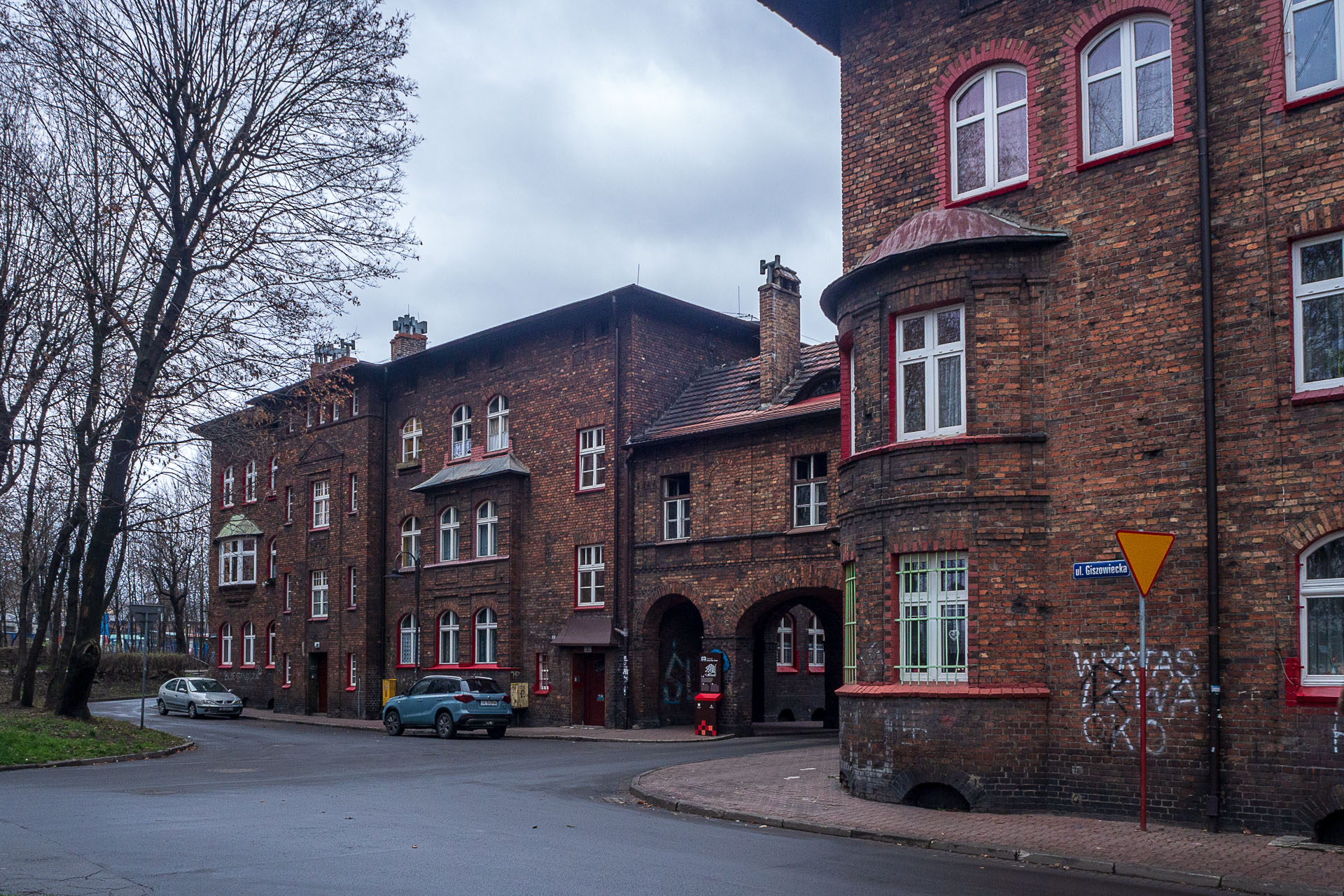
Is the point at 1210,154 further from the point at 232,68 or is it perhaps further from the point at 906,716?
the point at 232,68

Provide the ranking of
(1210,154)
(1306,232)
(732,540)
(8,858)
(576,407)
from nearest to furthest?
1. (8,858)
2. (1306,232)
3. (1210,154)
4. (732,540)
5. (576,407)

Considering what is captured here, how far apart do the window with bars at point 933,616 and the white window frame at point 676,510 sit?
51.2 feet

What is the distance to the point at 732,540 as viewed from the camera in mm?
29547

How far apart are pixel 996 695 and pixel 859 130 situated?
7.97 m

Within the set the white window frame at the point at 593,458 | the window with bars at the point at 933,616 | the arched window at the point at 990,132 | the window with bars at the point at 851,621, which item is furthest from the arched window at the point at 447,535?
the arched window at the point at 990,132

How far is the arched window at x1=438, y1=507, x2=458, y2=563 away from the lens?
3725cm

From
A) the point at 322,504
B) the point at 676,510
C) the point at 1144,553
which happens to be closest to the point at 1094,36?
the point at 1144,553

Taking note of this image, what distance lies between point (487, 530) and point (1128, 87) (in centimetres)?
2478

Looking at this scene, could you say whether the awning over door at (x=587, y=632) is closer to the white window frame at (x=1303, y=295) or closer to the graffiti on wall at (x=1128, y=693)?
the graffiti on wall at (x=1128, y=693)

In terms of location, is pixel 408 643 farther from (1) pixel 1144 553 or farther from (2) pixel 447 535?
(1) pixel 1144 553

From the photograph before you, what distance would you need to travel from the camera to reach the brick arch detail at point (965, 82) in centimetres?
1549

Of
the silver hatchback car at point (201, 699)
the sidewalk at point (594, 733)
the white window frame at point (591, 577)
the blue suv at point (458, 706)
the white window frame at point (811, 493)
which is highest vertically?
the white window frame at point (811, 493)

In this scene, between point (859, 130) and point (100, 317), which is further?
point (100, 317)

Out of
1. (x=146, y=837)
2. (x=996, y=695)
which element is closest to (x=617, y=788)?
(x=996, y=695)
